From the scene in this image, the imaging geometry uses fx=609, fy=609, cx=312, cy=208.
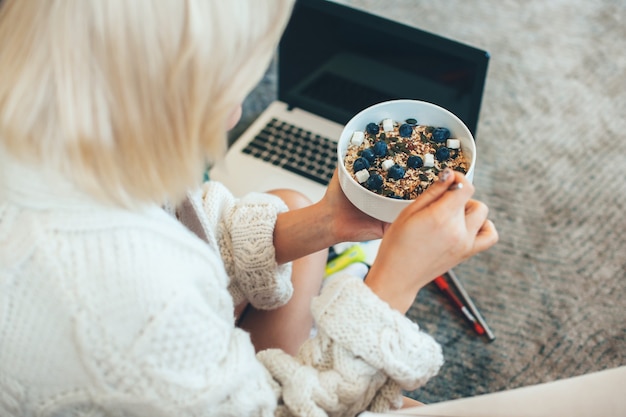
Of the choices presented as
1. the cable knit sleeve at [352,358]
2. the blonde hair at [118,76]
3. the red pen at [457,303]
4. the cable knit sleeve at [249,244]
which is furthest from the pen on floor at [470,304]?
the blonde hair at [118,76]

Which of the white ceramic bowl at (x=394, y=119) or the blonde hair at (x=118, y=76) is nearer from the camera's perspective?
the blonde hair at (x=118, y=76)

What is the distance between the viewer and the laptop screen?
3.55ft

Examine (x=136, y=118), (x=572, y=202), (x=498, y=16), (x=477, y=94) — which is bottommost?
(x=572, y=202)

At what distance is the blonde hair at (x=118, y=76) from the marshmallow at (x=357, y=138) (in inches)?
9.0

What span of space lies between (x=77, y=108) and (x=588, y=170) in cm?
137

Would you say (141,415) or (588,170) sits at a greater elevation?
(141,415)

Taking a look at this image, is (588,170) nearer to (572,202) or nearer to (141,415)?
(572,202)

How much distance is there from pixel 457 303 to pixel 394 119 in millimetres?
664

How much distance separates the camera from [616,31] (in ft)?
6.07

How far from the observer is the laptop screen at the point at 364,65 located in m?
1.08

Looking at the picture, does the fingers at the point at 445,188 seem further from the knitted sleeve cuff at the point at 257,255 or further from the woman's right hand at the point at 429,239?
the knitted sleeve cuff at the point at 257,255

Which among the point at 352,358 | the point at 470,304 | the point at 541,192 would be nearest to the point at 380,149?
the point at 352,358

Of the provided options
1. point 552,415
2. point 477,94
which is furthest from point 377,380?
point 477,94

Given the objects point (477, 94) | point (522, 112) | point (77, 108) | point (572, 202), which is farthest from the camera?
point (522, 112)
